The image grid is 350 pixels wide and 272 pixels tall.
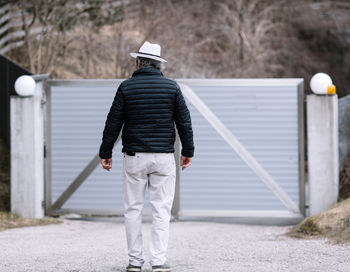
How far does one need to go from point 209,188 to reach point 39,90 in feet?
9.72

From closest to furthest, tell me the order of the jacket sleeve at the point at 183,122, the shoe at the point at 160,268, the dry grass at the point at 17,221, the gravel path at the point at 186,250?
the shoe at the point at 160,268 < the jacket sleeve at the point at 183,122 < the gravel path at the point at 186,250 < the dry grass at the point at 17,221

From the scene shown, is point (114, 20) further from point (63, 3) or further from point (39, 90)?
point (39, 90)

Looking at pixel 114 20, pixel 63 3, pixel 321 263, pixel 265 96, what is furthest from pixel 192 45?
pixel 321 263

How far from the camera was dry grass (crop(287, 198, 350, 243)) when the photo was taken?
6930mm

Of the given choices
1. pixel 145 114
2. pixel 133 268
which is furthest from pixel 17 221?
pixel 145 114

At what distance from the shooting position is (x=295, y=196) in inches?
345

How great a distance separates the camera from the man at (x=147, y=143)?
4.93 metres

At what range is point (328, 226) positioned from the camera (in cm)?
719

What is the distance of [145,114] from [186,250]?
1.98m

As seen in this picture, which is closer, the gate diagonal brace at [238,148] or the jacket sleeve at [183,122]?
the jacket sleeve at [183,122]

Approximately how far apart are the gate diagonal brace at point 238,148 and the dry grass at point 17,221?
8.74ft

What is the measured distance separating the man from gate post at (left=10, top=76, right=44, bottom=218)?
3869 millimetres

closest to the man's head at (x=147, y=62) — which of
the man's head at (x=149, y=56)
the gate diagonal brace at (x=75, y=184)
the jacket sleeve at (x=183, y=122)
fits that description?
the man's head at (x=149, y=56)

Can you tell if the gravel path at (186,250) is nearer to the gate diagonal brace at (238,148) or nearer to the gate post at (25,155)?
the gate diagonal brace at (238,148)
